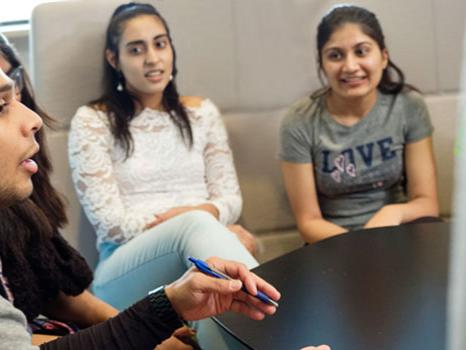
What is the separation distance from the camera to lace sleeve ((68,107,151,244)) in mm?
1746

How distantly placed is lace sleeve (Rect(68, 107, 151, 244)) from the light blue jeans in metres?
0.08

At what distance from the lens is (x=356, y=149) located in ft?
6.08

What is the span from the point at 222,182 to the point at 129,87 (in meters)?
0.36

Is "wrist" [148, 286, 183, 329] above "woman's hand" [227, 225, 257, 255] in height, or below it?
above

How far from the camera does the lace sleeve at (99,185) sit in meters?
1.75

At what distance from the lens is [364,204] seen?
1.89 meters

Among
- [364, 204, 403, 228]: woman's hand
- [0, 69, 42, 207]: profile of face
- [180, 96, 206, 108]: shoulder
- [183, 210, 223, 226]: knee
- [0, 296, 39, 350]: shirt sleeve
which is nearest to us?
[0, 296, 39, 350]: shirt sleeve

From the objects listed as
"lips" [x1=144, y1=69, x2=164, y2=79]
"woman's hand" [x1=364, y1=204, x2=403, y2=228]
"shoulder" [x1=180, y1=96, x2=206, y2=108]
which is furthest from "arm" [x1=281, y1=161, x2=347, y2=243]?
"lips" [x1=144, y1=69, x2=164, y2=79]

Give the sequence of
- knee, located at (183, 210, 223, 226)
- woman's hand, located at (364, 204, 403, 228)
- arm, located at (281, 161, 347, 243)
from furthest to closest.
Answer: arm, located at (281, 161, 347, 243) < woman's hand, located at (364, 204, 403, 228) < knee, located at (183, 210, 223, 226)

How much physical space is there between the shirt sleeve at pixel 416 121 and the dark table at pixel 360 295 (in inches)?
20.4

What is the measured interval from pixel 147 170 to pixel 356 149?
552 millimetres

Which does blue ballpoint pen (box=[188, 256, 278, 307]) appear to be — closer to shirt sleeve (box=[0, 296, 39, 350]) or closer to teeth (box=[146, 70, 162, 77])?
shirt sleeve (box=[0, 296, 39, 350])

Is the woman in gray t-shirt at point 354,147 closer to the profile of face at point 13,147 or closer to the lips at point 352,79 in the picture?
the lips at point 352,79

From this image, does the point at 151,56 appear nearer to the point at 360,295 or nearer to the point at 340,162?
the point at 340,162
